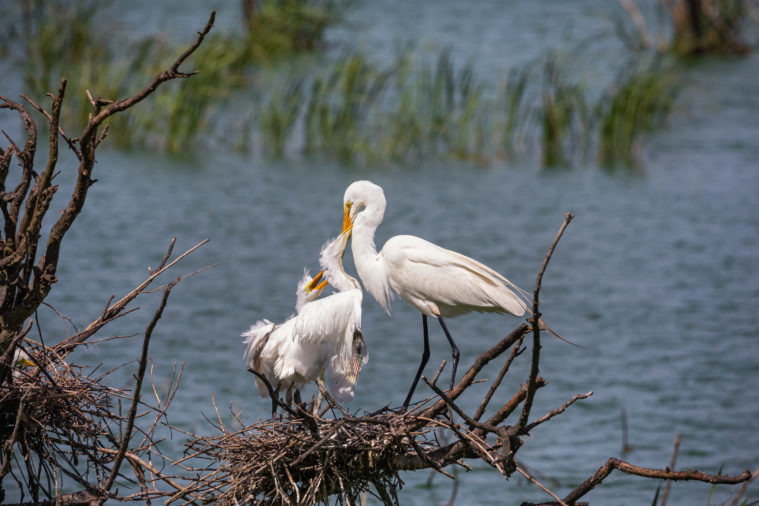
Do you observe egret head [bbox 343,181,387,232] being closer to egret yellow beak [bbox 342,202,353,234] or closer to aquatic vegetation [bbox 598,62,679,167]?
egret yellow beak [bbox 342,202,353,234]

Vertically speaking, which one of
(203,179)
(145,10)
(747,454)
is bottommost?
(747,454)

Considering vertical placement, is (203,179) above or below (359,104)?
below

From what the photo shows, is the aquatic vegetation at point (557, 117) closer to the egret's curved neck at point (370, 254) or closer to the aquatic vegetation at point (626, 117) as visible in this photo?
the aquatic vegetation at point (626, 117)

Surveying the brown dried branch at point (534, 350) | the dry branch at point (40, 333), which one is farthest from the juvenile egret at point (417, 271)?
the brown dried branch at point (534, 350)

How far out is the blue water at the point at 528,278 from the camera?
9.91 meters

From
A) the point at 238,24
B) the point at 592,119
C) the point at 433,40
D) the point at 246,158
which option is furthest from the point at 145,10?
the point at 592,119

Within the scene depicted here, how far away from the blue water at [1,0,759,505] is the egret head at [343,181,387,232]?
381cm

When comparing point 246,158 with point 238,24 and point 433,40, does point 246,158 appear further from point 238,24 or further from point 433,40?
point 238,24

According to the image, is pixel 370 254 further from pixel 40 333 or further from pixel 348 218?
pixel 40 333

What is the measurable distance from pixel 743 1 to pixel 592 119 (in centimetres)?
985

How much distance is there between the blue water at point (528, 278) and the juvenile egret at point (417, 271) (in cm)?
351

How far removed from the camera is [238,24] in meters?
24.9

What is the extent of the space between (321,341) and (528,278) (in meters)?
8.08

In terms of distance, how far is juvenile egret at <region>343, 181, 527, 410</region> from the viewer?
4984mm
